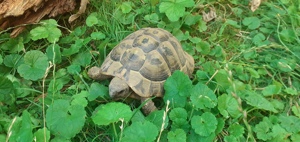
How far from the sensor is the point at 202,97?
258cm

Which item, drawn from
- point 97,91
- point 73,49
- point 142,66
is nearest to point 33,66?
point 73,49

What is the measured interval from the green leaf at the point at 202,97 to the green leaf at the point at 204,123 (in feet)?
0.26

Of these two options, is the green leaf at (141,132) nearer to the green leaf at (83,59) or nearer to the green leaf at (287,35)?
the green leaf at (83,59)

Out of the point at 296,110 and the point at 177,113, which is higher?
the point at 177,113

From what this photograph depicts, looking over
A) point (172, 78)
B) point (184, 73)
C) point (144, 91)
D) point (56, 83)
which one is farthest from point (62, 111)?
point (184, 73)

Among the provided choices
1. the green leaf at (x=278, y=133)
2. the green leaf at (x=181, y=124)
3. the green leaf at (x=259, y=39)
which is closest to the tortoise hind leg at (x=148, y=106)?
the green leaf at (x=181, y=124)

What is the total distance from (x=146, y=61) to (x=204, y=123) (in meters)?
0.60

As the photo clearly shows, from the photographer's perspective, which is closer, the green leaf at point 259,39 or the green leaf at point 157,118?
the green leaf at point 157,118

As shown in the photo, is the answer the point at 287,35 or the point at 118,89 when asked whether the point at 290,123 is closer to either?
the point at 287,35

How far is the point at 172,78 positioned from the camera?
2.68 metres

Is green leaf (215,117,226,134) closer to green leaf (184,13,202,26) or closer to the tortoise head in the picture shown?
the tortoise head

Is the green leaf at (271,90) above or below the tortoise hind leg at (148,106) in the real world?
below

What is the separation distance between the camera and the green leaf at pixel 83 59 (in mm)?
2996

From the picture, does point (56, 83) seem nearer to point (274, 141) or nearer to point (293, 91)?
point (274, 141)
